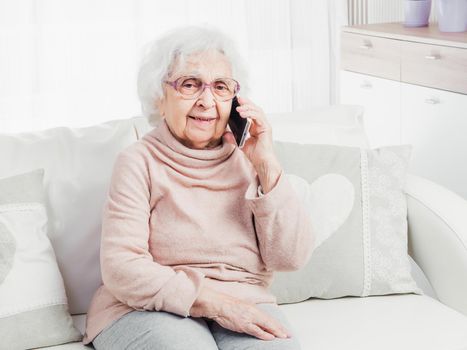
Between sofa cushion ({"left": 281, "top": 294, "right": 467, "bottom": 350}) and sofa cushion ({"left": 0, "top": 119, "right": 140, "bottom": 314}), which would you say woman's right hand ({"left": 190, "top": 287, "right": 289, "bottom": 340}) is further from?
sofa cushion ({"left": 0, "top": 119, "right": 140, "bottom": 314})

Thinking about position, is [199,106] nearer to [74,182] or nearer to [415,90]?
[74,182]

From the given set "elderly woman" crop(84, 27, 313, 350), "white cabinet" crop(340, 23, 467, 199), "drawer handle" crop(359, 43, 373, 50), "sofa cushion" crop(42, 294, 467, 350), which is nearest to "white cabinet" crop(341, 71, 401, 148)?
"white cabinet" crop(340, 23, 467, 199)

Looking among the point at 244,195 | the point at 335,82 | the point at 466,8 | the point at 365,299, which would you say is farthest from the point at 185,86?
the point at 335,82

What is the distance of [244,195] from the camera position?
1937 millimetres

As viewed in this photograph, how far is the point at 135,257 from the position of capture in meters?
1.77

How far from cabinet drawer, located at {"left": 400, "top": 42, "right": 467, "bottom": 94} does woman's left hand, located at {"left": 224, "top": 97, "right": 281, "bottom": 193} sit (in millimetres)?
1384

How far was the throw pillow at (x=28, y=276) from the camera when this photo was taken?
1841 millimetres

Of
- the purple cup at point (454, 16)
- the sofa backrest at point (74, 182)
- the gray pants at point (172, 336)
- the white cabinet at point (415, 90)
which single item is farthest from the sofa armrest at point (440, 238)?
the purple cup at point (454, 16)

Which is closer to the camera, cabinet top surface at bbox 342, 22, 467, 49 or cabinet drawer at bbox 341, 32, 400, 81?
cabinet top surface at bbox 342, 22, 467, 49

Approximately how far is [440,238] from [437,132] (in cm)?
127

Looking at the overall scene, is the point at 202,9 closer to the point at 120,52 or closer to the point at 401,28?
the point at 120,52

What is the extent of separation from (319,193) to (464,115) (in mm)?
1211

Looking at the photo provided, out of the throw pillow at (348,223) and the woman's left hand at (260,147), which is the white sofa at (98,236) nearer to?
the throw pillow at (348,223)

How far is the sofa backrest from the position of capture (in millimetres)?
2047
